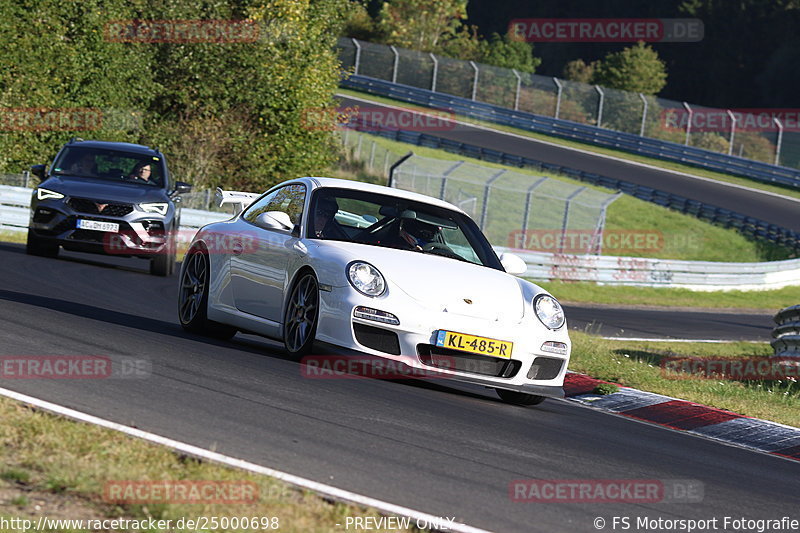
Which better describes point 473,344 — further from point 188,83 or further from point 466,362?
point 188,83

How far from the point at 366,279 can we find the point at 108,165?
32.7 feet

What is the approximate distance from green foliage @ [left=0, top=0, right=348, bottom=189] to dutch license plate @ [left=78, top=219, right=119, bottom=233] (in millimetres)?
12758

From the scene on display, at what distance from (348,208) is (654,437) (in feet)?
9.43

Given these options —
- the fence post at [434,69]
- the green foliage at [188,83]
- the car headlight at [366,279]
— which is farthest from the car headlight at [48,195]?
the fence post at [434,69]

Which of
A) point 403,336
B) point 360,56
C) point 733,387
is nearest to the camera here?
point 403,336

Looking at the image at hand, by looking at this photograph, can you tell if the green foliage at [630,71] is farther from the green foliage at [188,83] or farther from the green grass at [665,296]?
the green grass at [665,296]

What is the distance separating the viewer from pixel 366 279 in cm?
829

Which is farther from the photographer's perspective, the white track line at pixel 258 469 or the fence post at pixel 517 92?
the fence post at pixel 517 92

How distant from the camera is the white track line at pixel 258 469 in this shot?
494 cm

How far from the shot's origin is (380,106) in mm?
53719

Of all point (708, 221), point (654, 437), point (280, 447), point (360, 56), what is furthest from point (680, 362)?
point (360, 56)

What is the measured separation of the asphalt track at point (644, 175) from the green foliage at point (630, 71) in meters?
24.9

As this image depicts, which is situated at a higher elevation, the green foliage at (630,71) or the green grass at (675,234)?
the green foliage at (630,71)

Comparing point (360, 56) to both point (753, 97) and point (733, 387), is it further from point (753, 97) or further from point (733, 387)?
point (733, 387)
